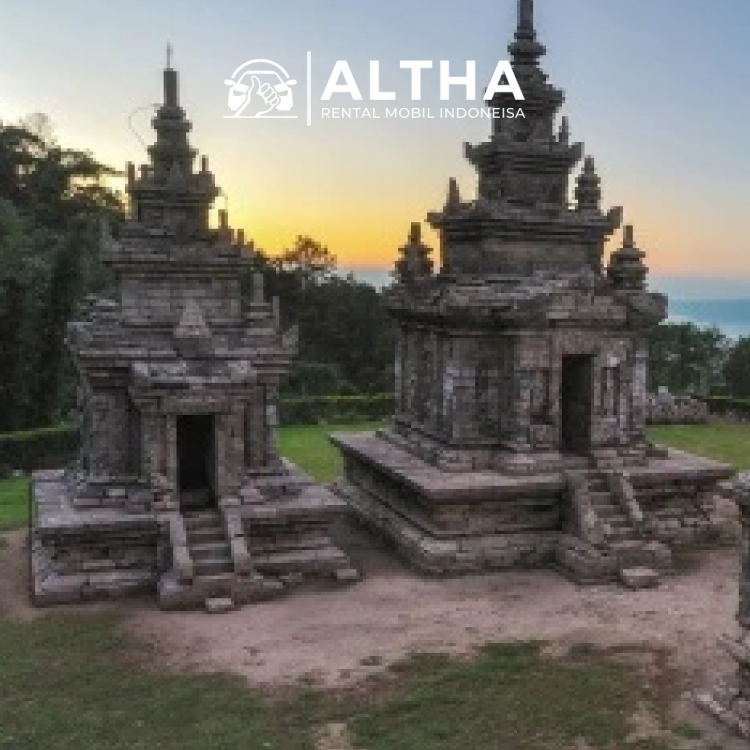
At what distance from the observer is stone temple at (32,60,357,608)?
15.2 metres

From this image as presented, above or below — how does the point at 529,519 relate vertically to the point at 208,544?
above

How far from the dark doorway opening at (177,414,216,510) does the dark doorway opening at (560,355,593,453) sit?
6.87 meters

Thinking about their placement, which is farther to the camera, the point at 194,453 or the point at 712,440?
the point at 712,440

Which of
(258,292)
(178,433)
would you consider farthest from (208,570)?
(258,292)

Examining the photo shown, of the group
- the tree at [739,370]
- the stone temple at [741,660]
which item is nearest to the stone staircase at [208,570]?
the stone temple at [741,660]

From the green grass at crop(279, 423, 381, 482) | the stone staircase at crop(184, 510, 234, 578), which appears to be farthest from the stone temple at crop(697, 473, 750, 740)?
the green grass at crop(279, 423, 381, 482)

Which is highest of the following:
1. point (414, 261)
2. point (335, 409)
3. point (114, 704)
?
point (414, 261)

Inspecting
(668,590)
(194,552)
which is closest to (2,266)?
(194,552)

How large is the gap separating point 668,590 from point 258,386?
7.56m

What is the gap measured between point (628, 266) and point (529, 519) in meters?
5.76

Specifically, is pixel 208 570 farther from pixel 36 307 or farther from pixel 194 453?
pixel 36 307

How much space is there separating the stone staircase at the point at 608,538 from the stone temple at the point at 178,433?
3910mm

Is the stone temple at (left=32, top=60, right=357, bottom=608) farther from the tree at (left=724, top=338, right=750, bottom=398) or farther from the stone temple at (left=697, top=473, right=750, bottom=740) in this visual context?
the tree at (left=724, top=338, right=750, bottom=398)

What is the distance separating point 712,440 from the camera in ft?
103
